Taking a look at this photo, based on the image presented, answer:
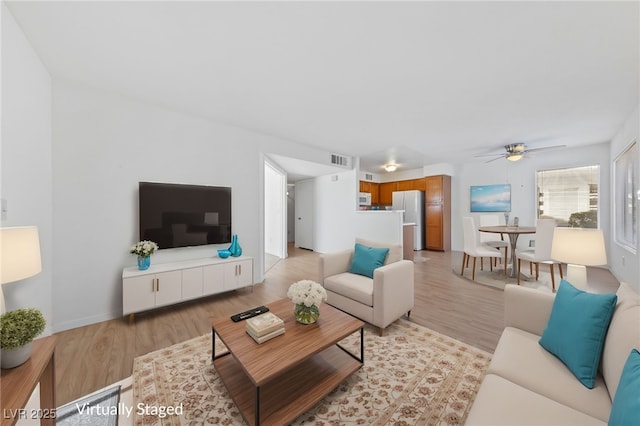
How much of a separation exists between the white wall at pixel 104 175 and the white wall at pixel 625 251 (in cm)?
557

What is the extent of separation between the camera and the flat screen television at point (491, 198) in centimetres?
580

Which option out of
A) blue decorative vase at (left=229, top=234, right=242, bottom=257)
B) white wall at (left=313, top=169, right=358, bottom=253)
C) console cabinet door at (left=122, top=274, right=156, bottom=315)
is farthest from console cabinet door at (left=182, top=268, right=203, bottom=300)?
white wall at (left=313, top=169, right=358, bottom=253)

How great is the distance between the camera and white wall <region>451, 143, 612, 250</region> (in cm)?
457

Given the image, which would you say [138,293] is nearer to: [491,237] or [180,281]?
[180,281]

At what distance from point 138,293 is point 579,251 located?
3.94m

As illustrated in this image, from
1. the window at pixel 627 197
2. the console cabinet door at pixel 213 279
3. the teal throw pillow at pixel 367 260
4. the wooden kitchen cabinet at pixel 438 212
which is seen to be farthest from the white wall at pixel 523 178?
the console cabinet door at pixel 213 279

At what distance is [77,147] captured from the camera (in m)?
2.45

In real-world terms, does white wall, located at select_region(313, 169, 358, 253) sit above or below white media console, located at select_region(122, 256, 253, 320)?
above

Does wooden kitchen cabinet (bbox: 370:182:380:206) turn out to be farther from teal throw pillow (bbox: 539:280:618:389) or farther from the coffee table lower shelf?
teal throw pillow (bbox: 539:280:618:389)

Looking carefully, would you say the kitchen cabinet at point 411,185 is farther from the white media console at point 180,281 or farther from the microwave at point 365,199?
the white media console at point 180,281

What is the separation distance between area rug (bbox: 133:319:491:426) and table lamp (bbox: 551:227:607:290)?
3.00 feet

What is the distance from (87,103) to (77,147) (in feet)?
1.57

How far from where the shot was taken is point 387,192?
779 cm

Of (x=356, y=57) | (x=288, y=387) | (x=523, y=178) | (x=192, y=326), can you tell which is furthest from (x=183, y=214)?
(x=523, y=178)
